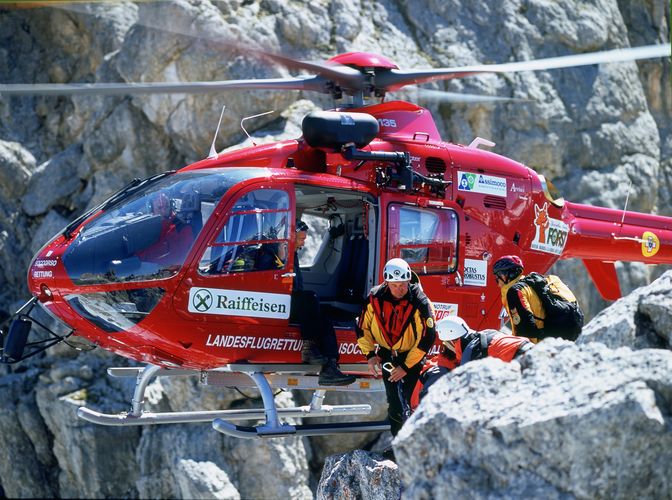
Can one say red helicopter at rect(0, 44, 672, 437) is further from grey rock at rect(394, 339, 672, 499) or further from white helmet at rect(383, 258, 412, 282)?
grey rock at rect(394, 339, 672, 499)

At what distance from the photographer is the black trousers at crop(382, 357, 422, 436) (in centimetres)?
816

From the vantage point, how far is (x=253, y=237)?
8438 millimetres

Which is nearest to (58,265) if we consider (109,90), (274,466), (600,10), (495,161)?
(109,90)

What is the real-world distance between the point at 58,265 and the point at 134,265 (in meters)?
0.62

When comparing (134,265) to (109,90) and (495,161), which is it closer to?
(109,90)

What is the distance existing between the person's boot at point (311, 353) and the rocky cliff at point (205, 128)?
508cm

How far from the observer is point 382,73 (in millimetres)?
9578

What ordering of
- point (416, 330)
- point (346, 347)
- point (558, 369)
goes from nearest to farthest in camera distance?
point (558, 369), point (416, 330), point (346, 347)

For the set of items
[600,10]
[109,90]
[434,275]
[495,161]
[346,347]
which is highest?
[600,10]

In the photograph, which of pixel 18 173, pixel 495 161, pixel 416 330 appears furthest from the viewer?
pixel 18 173

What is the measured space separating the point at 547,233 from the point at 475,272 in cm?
117

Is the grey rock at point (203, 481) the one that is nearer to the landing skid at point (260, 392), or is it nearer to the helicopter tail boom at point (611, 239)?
the landing skid at point (260, 392)

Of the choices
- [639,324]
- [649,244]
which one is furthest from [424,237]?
[639,324]

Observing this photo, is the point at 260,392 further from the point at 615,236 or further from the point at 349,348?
the point at 615,236
